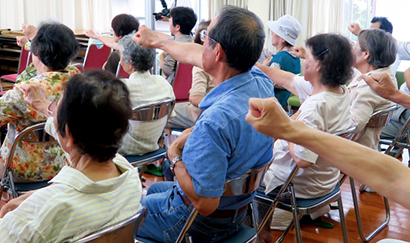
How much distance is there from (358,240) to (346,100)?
1043 mm

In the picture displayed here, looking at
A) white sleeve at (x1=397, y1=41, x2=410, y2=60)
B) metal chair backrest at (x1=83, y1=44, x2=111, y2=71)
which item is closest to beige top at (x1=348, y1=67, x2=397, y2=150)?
metal chair backrest at (x1=83, y1=44, x2=111, y2=71)

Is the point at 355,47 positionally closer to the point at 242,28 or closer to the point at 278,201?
the point at 278,201

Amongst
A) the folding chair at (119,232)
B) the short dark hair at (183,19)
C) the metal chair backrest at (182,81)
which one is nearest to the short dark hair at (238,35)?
the folding chair at (119,232)

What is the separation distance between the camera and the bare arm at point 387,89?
7.57ft

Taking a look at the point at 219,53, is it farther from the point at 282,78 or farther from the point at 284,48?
the point at 284,48

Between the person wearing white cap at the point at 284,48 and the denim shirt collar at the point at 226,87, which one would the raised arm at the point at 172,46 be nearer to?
the denim shirt collar at the point at 226,87

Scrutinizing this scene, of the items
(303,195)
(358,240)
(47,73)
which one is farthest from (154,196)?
(358,240)

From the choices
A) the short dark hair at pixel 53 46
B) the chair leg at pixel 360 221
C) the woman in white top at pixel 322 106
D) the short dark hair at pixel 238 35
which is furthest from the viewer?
the chair leg at pixel 360 221

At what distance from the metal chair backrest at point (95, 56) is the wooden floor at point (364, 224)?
6.39ft

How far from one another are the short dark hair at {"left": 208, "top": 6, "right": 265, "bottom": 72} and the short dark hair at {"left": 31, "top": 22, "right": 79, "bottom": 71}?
1179mm

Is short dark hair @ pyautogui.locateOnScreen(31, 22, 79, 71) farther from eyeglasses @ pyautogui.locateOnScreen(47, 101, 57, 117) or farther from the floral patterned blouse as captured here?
eyeglasses @ pyautogui.locateOnScreen(47, 101, 57, 117)

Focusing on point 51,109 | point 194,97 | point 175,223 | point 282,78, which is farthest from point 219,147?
point 194,97

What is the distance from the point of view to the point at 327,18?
7668mm

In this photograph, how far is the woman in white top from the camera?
2.21 m
